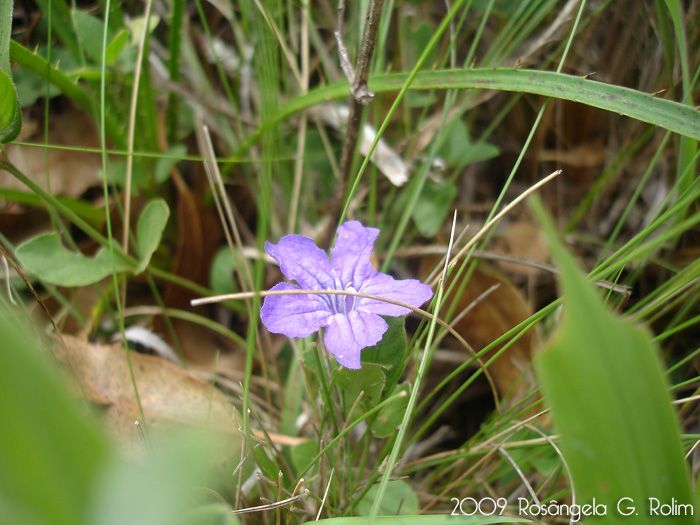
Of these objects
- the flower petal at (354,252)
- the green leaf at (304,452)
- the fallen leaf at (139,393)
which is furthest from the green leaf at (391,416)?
the fallen leaf at (139,393)

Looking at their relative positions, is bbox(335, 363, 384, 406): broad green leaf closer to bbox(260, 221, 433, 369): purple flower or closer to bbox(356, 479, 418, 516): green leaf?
bbox(260, 221, 433, 369): purple flower

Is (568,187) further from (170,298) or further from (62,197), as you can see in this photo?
(62,197)

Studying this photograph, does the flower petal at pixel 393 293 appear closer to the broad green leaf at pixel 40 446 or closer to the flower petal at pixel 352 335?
the flower petal at pixel 352 335

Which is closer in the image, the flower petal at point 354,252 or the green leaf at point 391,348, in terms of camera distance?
the green leaf at point 391,348

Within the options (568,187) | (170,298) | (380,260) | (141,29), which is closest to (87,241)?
(170,298)

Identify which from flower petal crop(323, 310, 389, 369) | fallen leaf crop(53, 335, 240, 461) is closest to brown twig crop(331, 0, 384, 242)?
flower petal crop(323, 310, 389, 369)

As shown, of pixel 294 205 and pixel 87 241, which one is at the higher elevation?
pixel 294 205
